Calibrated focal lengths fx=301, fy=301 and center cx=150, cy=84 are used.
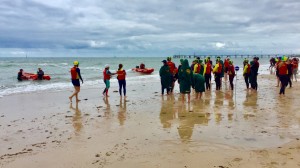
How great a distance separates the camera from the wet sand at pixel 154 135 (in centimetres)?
495

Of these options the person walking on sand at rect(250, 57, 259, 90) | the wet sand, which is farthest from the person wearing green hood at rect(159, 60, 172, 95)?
the person walking on sand at rect(250, 57, 259, 90)

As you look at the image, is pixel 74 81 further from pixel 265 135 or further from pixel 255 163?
pixel 255 163

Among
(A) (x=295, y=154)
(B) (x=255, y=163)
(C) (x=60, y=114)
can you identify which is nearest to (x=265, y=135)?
(A) (x=295, y=154)

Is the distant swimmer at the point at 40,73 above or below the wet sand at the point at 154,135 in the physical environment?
above

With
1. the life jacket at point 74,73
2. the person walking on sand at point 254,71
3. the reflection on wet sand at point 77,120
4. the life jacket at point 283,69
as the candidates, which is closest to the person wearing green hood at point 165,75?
the life jacket at point 74,73

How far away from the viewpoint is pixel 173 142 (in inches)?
230

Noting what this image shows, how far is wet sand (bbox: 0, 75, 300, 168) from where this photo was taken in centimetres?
495

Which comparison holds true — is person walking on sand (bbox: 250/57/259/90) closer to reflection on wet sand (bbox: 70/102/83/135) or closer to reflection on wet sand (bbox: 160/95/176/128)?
reflection on wet sand (bbox: 160/95/176/128)

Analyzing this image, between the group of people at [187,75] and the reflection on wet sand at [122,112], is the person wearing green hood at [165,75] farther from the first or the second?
the reflection on wet sand at [122,112]

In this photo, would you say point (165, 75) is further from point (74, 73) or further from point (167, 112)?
point (167, 112)

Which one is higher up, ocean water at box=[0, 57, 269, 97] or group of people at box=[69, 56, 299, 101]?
group of people at box=[69, 56, 299, 101]

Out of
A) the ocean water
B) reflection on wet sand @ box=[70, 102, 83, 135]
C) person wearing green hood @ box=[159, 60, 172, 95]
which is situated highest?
person wearing green hood @ box=[159, 60, 172, 95]

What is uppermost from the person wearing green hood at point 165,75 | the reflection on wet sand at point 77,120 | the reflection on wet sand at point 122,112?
the person wearing green hood at point 165,75

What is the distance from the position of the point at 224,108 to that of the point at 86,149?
5214 millimetres
